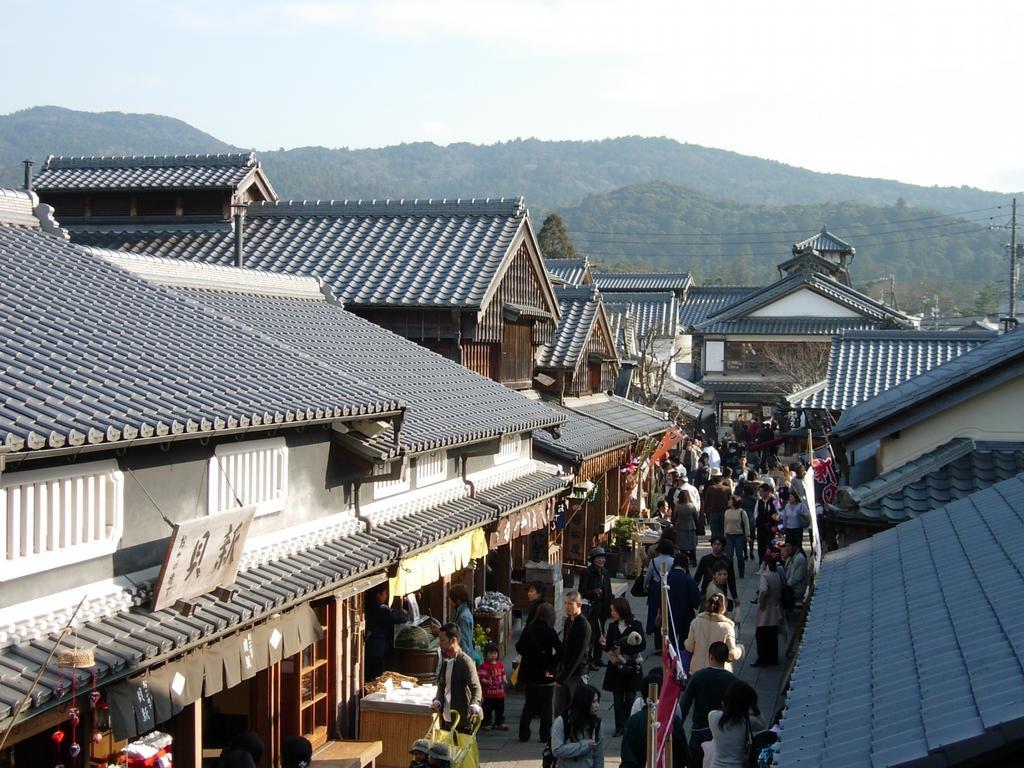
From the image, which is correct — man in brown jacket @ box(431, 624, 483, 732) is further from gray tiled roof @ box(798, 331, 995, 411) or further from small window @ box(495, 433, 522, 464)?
gray tiled roof @ box(798, 331, 995, 411)

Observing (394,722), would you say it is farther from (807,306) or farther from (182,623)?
(807,306)

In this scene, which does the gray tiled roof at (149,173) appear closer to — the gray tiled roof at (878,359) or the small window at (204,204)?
the small window at (204,204)

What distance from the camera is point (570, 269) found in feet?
167

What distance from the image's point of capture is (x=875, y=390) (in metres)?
27.1

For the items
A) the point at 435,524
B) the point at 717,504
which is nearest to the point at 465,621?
the point at 435,524

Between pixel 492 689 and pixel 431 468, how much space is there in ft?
11.2

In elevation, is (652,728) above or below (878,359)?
below

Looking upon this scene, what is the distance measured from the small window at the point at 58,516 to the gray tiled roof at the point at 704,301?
57633 millimetres

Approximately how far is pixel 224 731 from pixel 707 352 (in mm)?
42775

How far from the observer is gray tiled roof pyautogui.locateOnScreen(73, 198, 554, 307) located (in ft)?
68.2

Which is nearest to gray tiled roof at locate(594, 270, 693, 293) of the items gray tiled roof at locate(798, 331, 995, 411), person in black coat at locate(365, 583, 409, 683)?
gray tiled roof at locate(798, 331, 995, 411)

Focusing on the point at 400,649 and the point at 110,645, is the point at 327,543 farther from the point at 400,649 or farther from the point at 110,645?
the point at 110,645

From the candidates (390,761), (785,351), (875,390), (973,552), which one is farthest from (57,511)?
(785,351)

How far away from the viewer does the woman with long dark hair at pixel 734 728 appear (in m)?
8.57
